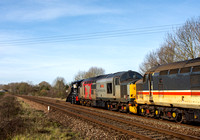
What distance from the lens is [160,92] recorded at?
1335 cm

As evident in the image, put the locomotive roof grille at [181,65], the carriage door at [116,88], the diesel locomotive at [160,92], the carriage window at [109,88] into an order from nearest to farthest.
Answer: the diesel locomotive at [160,92]
the locomotive roof grille at [181,65]
the carriage door at [116,88]
the carriage window at [109,88]

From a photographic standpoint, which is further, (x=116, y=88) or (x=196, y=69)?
(x=116, y=88)

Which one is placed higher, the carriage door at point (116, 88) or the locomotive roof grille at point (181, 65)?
the locomotive roof grille at point (181, 65)

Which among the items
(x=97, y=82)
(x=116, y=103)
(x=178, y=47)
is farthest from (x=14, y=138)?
(x=178, y=47)

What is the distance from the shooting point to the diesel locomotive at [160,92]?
11039 mm

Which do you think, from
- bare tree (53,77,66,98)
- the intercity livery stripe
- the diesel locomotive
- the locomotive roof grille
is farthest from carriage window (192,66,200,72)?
bare tree (53,77,66,98)

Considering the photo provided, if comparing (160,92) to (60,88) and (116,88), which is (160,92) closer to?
(116,88)

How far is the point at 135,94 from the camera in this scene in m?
16.6

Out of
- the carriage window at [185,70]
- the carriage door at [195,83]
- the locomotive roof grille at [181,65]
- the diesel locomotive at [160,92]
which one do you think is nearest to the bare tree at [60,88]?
the diesel locomotive at [160,92]

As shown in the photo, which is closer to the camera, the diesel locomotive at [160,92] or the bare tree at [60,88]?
the diesel locomotive at [160,92]

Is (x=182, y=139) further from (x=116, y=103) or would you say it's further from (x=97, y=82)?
(x=97, y=82)

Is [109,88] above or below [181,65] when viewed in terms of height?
below

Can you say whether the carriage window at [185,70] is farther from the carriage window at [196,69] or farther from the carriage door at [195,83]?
the carriage door at [195,83]

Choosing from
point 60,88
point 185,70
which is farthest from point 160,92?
point 60,88
